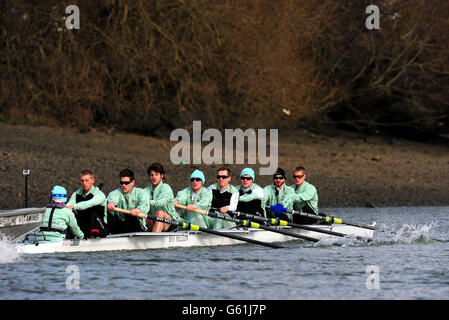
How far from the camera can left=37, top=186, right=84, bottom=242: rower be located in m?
14.3

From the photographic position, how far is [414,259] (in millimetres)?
15312

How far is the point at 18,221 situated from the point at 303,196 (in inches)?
243

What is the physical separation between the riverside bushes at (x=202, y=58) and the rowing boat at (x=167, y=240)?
11.6 m

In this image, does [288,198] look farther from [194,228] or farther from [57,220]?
[57,220]

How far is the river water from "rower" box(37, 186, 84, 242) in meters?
0.34

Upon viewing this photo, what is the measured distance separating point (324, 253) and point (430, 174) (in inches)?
568

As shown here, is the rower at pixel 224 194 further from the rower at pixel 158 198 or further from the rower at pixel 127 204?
the rower at pixel 127 204

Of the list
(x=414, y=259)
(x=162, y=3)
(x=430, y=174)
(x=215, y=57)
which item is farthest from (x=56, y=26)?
(x=414, y=259)

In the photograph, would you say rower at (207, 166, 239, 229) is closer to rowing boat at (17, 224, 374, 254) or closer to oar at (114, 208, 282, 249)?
rowing boat at (17, 224, 374, 254)

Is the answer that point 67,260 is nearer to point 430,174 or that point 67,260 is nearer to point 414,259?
point 414,259

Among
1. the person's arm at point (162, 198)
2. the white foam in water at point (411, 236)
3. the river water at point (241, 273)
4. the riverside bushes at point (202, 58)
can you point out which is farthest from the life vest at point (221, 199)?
the riverside bushes at point (202, 58)

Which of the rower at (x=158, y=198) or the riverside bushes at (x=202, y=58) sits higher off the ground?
the riverside bushes at (x=202, y=58)

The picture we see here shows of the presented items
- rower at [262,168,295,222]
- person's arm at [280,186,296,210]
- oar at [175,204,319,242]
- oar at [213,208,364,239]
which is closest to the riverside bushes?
rower at [262,168,295,222]

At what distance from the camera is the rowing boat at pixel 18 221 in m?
14.4
